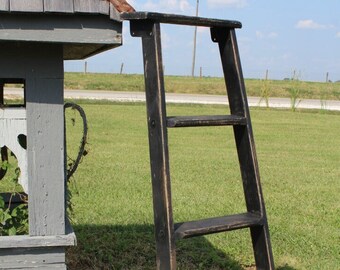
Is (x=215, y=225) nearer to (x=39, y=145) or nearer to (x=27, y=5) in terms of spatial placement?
(x=39, y=145)

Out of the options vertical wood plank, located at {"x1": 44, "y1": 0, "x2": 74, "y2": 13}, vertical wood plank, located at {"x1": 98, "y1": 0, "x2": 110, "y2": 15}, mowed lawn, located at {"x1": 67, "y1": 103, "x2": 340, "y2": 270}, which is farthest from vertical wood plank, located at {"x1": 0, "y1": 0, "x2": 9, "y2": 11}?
mowed lawn, located at {"x1": 67, "y1": 103, "x2": 340, "y2": 270}

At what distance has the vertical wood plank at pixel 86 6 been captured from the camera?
116 inches

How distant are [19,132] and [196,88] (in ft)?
106

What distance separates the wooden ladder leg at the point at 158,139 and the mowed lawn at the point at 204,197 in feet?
6.92

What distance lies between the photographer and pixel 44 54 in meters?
3.25

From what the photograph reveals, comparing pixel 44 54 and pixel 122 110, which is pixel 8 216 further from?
pixel 122 110

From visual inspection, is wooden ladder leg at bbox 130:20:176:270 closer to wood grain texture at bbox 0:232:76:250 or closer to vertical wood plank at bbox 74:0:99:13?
vertical wood plank at bbox 74:0:99:13

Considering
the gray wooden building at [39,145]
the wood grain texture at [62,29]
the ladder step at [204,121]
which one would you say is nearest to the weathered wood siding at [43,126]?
the gray wooden building at [39,145]

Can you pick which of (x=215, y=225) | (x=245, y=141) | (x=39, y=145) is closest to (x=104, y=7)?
(x=39, y=145)

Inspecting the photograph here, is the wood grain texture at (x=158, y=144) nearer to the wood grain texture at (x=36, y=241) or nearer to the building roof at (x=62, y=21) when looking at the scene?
the building roof at (x=62, y=21)

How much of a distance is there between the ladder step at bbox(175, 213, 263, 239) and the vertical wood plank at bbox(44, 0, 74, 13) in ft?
Answer: 3.66

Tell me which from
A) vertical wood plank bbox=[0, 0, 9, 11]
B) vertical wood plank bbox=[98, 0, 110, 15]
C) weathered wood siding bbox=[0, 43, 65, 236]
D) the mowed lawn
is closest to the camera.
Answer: vertical wood plank bbox=[0, 0, 9, 11]

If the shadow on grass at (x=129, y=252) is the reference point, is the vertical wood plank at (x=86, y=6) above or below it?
above

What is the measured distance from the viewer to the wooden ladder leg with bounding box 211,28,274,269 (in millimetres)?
3289
